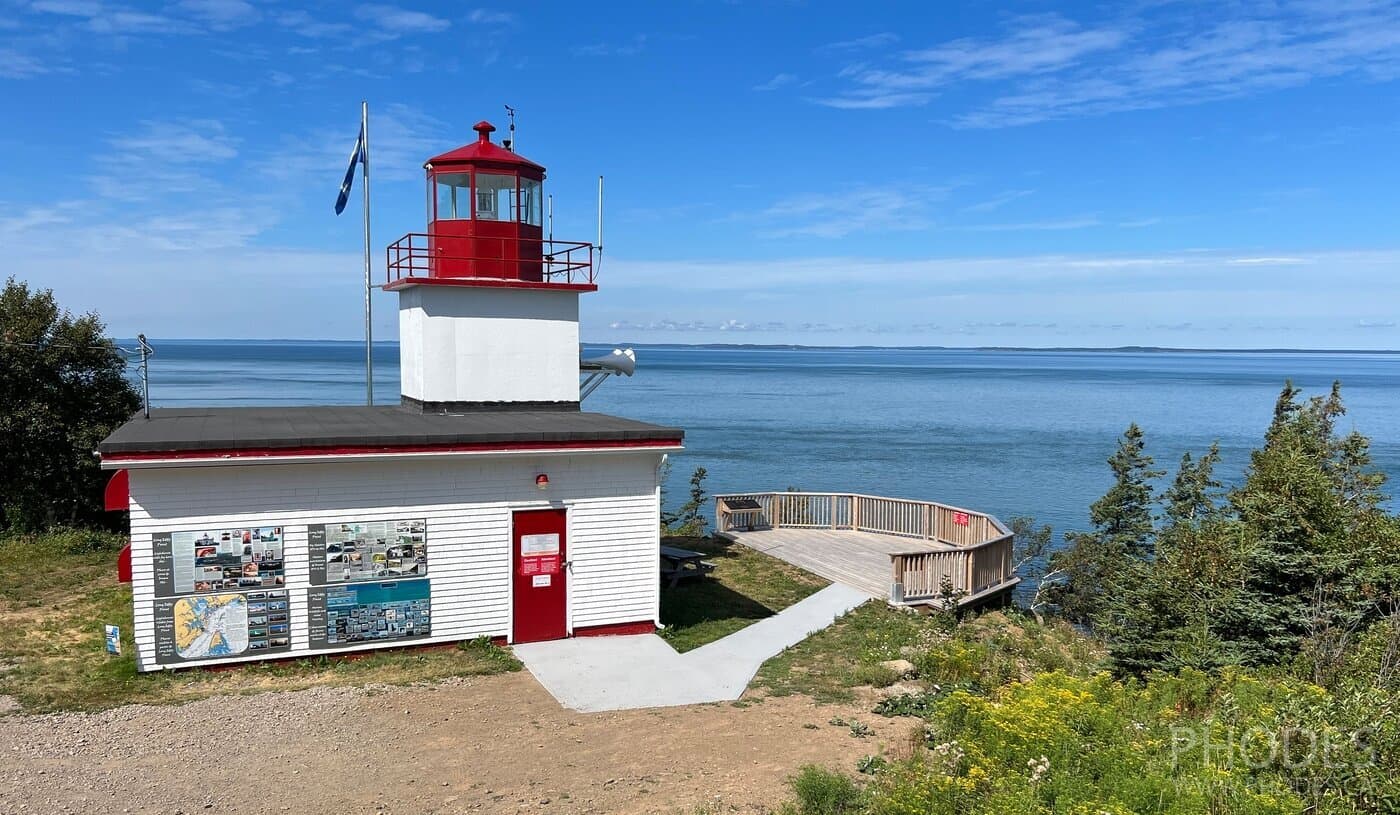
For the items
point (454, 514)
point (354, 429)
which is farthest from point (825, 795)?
point (354, 429)

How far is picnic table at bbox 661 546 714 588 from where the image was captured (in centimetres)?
1469

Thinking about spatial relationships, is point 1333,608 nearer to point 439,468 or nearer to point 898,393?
point 439,468

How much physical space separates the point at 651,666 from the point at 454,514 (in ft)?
9.85

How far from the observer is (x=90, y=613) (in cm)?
1288

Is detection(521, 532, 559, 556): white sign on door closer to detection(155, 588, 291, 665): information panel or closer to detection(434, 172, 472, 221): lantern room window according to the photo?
detection(155, 588, 291, 665): information panel

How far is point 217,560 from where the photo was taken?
10453 millimetres

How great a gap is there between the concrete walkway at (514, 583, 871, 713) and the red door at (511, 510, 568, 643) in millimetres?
208

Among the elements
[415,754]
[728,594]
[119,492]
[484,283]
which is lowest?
[728,594]

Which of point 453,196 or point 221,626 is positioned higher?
point 453,196

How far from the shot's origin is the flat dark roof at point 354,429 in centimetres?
1030

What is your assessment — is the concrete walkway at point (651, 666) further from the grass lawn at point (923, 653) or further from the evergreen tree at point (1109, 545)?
the evergreen tree at point (1109, 545)

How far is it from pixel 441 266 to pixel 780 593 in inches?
287

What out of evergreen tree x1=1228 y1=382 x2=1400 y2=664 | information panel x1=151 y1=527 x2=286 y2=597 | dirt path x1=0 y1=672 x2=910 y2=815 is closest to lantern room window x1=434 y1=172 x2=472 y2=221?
information panel x1=151 y1=527 x2=286 y2=597

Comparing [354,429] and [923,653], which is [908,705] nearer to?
[923,653]
